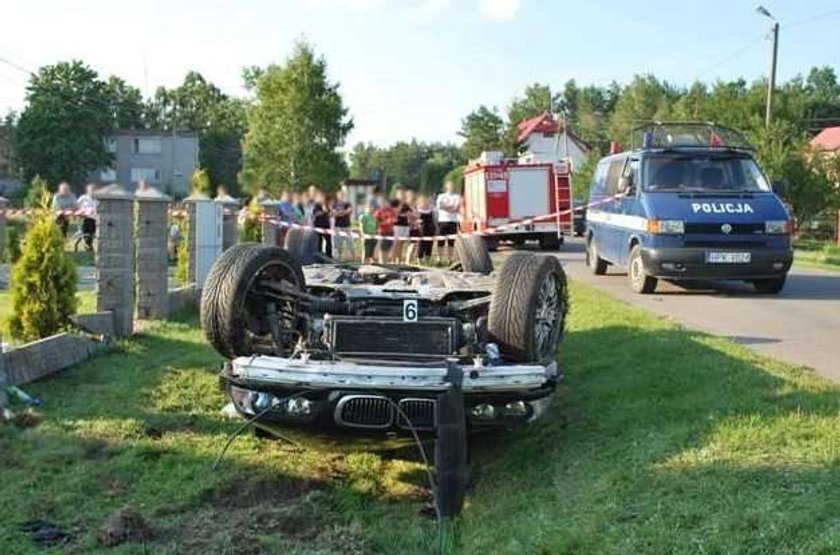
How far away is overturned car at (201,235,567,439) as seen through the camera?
495cm

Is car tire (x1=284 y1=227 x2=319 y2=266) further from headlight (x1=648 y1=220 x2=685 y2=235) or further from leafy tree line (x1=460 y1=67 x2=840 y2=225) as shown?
leafy tree line (x1=460 y1=67 x2=840 y2=225)

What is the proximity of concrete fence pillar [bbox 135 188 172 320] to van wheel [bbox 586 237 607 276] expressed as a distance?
813 centimetres

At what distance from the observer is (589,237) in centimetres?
1738

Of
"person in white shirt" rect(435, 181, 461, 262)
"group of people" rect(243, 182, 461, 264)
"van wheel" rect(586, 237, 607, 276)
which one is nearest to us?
"van wheel" rect(586, 237, 607, 276)

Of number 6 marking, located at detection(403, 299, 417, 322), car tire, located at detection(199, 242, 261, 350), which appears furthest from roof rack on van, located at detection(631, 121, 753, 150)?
car tire, located at detection(199, 242, 261, 350)

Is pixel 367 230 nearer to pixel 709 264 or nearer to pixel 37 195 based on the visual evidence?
pixel 37 195

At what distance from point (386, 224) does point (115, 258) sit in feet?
31.7

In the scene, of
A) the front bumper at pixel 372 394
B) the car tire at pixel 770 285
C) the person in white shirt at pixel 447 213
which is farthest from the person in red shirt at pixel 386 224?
the front bumper at pixel 372 394

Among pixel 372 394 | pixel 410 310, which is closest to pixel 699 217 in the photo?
pixel 410 310

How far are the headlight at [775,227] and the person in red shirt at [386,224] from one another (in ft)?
25.9

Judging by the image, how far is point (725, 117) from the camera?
1809 inches

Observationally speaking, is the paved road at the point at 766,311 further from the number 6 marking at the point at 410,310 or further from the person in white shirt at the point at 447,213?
the person in white shirt at the point at 447,213

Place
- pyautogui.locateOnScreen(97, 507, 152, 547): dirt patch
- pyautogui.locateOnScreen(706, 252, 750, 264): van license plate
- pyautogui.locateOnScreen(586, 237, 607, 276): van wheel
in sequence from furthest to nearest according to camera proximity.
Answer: pyautogui.locateOnScreen(586, 237, 607, 276): van wheel, pyautogui.locateOnScreen(706, 252, 750, 264): van license plate, pyautogui.locateOnScreen(97, 507, 152, 547): dirt patch

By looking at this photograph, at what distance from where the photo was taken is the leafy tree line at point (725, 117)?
3822cm
